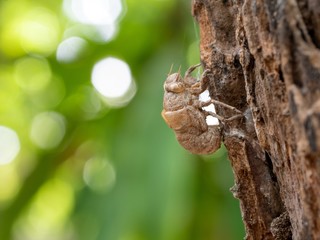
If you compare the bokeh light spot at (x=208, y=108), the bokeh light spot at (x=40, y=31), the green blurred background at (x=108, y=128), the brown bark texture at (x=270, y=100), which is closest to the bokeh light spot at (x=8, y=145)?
the green blurred background at (x=108, y=128)

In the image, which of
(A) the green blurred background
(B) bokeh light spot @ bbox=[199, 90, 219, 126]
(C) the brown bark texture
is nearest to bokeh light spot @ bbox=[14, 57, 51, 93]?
(A) the green blurred background

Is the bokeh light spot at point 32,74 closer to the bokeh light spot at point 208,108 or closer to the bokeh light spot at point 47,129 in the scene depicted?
the bokeh light spot at point 47,129

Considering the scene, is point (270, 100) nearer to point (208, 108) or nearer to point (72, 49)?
point (208, 108)

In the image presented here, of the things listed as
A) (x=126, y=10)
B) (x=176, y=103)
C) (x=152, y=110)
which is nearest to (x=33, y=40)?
(x=126, y=10)

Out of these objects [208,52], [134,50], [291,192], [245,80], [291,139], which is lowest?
[291,192]

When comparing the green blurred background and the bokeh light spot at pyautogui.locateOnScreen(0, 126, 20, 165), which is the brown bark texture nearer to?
the green blurred background

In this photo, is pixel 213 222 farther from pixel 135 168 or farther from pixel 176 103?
pixel 176 103
